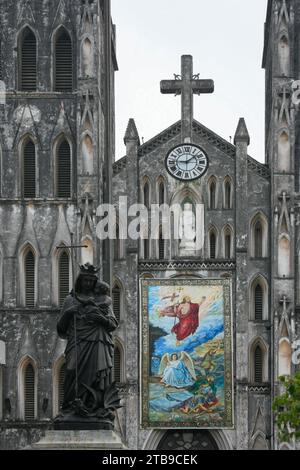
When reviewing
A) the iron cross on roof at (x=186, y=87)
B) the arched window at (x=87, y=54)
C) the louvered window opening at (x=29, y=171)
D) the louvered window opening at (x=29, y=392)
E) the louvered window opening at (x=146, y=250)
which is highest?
the arched window at (x=87, y=54)

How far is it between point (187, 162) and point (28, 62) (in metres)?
5.94

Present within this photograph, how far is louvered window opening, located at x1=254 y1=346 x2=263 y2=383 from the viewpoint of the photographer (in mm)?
44719

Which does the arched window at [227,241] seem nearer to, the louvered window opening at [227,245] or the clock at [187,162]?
the louvered window opening at [227,245]

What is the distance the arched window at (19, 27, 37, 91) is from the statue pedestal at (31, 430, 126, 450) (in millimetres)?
26532

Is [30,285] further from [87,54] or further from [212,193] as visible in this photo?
[87,54]

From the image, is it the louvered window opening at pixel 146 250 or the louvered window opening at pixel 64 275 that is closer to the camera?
the louvered window opening at pixel 64 275

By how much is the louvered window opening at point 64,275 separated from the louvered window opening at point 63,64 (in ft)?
17.6

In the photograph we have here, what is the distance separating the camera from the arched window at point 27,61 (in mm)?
45031

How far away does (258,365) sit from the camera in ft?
147

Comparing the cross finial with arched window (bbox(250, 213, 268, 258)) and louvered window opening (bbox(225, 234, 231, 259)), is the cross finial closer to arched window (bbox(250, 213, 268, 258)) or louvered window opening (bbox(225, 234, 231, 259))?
arched window (bbox(250, 213, 268, 258))

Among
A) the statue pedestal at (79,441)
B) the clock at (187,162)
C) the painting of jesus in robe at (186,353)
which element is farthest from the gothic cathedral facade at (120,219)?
the statue pedestal at (79,441)

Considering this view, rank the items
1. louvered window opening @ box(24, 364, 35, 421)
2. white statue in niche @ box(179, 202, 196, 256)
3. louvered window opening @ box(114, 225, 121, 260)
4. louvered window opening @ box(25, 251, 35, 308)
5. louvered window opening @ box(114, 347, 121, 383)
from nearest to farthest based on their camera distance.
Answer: louvered window opening @ box(24, 364, 35, 421) < louvered window opening @ box(25, 251, 35, 308) < louvered window opening @ box(114, 347, 121, 383) < louvered window opening @ box(114, 225, 121, 260) < white statue in niche @ box(179, 202, 196, 256)

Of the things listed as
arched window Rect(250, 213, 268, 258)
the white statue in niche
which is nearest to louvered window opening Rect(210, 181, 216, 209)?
the white statue in niche

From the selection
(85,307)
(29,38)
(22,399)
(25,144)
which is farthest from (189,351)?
(85,307)
